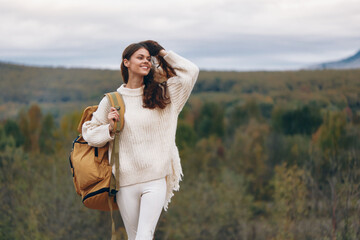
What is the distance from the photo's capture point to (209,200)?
116ft

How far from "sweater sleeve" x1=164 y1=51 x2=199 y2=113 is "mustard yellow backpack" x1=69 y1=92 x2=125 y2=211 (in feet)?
1.16

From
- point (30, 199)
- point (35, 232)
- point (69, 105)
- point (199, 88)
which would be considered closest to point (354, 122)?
point (30, 199)

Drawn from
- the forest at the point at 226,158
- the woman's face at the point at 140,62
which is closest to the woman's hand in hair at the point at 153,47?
the woman's face at the point at 140,62

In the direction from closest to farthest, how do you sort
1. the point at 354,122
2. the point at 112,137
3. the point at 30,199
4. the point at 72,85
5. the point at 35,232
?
the point at 112,137
the point at 35,232
the point at 30,199
the point at 354,122
the point at 72,85

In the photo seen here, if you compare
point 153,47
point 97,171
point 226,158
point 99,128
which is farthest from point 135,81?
point 226,158

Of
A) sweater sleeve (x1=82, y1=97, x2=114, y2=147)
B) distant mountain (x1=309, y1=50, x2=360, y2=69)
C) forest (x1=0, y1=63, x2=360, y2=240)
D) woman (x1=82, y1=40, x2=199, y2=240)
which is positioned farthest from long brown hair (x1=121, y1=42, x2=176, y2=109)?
distant mountain (x1=309, y1=50, x2=360, y2=69)

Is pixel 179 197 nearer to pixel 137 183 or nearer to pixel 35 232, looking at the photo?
pixel 35 232

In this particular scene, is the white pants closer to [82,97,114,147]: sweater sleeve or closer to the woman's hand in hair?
[82,97,114,147]: sweater sleeve

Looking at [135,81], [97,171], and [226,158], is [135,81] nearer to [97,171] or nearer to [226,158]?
[97,171]

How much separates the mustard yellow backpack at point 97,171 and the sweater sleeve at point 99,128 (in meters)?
0.06

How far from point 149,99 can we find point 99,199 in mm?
676

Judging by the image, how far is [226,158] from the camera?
52.9 meters

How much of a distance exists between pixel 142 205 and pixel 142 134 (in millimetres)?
425

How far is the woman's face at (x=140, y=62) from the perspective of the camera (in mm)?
3273
